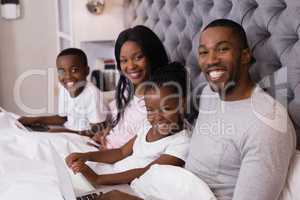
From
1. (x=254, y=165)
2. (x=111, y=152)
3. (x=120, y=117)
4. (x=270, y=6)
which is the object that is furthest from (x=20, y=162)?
(x=270, y=6)

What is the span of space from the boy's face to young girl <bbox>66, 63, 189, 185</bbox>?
1.88 ft

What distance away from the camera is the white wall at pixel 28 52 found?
9.10 feet

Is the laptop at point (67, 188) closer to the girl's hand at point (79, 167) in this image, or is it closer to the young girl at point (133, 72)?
the girl's hand at point (79, 167)

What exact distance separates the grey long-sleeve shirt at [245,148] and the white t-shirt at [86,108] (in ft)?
2.57

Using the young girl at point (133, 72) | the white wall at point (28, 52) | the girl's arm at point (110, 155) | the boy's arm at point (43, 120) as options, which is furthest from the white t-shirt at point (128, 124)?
the white wall at point (28, 52)

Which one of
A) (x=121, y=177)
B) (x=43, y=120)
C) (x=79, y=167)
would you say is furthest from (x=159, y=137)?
(x=43, y=120)

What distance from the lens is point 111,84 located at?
254 centimetres

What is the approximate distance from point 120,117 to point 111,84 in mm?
867

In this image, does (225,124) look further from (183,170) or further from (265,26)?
(265,26)

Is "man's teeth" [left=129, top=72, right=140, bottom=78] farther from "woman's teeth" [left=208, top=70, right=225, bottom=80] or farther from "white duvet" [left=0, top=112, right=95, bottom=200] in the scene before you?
"woman's teeth" [left=208, top=70, right=225, bottom=80]

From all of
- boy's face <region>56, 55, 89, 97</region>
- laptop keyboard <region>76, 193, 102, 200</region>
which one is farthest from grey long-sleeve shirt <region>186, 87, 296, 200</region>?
boy's face <region>56, 55, 89, 97</region>

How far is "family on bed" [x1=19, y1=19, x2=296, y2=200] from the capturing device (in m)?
0.94

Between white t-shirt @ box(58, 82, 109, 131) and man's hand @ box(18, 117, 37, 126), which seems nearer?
white t-shirt @ box(58, 82, 109, 131)

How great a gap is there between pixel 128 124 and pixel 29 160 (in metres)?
0.44
